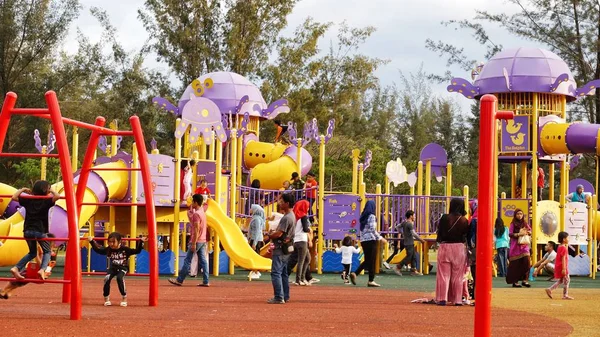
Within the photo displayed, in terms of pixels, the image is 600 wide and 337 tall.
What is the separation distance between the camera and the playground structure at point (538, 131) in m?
27.8

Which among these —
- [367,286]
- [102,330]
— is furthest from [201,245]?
[102,330]

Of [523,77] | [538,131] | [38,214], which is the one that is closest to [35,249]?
[38,214]

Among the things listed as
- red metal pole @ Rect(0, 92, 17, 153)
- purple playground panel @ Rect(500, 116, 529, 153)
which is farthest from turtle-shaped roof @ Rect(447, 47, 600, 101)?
red metal pole @ Rect(0, 92, 17, 153)

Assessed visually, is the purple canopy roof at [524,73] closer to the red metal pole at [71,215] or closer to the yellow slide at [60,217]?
the yellow slide at [60,217]

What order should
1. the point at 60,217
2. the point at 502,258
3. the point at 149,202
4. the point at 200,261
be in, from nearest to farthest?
1. the point at 149,202
2. the point at 200,261
3. the point at 60,217
4. the point at 502,258

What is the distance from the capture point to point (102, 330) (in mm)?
10836

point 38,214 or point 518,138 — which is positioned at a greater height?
point 518,138

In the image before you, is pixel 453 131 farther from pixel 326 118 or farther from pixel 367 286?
pixel 367 286

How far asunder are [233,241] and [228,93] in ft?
41.5

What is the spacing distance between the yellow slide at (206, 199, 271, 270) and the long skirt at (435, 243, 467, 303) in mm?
5994

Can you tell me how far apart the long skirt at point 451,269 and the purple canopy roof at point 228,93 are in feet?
61.2

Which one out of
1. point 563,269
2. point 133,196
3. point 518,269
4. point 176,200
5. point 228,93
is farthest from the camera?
point 228,93

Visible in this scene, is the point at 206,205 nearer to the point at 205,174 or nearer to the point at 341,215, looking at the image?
the point at 205,174

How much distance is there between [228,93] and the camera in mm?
34094
